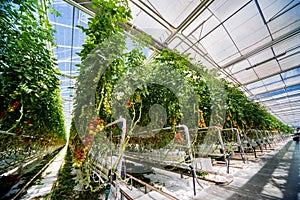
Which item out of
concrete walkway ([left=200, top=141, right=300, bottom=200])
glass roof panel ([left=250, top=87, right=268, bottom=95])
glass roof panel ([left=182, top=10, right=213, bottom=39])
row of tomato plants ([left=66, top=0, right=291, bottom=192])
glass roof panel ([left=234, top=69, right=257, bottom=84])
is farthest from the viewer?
glass roof panel ([left=250, top=87, right=268, bottom=95])

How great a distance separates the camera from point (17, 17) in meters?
1.17

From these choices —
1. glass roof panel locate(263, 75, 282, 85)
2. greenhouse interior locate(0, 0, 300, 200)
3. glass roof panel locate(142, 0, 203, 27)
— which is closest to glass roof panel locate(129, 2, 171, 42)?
greenhouse interior locate(0, 0, 300, 200)

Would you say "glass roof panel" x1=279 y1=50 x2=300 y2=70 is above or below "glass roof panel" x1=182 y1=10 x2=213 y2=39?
below

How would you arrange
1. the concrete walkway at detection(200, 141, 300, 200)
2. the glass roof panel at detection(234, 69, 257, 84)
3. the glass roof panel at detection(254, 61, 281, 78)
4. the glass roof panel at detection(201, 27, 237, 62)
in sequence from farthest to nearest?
the glass roof panel at detection(234, 69, 257, 84) < the glass roof panel at detection(254, 61, 281, 78) < the glass roof panel at detection(201, 27, 237, 62) < the concrete walkway at detection(200, 141, 300, 200)

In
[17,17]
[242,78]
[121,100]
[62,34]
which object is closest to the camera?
[17,17]

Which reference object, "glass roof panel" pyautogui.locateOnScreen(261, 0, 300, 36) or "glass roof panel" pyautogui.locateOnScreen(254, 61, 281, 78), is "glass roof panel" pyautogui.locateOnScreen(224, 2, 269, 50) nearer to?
"glass roof panel" pyautogui.locateOnScreen(261, 0, 300, 36)

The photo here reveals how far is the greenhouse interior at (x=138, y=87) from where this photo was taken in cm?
132

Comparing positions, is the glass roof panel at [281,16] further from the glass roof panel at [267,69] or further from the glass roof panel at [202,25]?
the glass roof panel at [267,69]

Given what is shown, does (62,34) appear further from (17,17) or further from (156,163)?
(156,163)

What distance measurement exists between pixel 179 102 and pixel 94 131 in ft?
4.73

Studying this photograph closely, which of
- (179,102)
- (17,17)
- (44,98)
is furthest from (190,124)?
(17,17)

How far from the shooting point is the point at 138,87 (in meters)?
1.65

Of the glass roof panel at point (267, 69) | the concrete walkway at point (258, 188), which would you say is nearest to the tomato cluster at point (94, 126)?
the concrete walkway at point (258, 188)

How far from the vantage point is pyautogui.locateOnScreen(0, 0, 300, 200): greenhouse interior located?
1.32m
